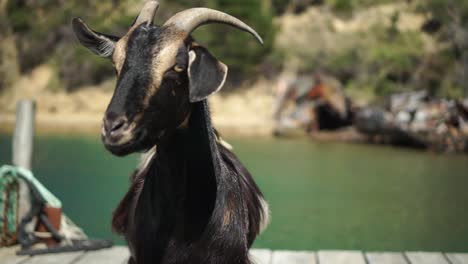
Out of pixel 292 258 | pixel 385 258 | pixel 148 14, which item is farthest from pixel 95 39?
pixel 385 258

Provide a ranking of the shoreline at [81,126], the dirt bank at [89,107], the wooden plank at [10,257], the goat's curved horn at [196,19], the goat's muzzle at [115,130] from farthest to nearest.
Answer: the dirt bank at [89,107], the shoreline at [81,126], the wooden plank at [10,257], the goat's curved horn at [196,19], the goat's muzzle at [115,130]

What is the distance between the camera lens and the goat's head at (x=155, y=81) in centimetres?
194

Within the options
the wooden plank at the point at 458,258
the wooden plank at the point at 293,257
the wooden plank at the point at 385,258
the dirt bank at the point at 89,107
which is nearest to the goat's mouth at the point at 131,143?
the wooden plank at the point at 293,257

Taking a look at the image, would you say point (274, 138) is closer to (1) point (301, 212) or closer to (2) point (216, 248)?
(1) point (301, 212)

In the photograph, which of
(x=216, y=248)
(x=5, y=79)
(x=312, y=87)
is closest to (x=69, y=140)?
(x=312, y=87)

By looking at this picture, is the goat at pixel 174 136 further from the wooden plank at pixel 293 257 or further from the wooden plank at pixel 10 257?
the wooden plank at pixel 10 257

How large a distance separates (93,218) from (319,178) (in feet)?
12.6

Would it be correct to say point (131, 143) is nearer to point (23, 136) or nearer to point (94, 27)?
point (23, 136)

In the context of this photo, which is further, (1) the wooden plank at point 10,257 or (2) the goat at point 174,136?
(1) the wooden plank at point 10,257

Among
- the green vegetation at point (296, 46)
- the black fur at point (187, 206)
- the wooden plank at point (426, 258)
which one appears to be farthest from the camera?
the green vegetation at point (296, 46)

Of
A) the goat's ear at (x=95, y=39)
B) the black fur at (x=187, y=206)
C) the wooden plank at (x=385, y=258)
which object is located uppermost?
the goat's ear at (x=95, y=39)

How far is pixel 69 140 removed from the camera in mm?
13383

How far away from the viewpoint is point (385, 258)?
3846 mm

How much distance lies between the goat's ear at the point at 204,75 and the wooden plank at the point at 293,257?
81.2 inches
